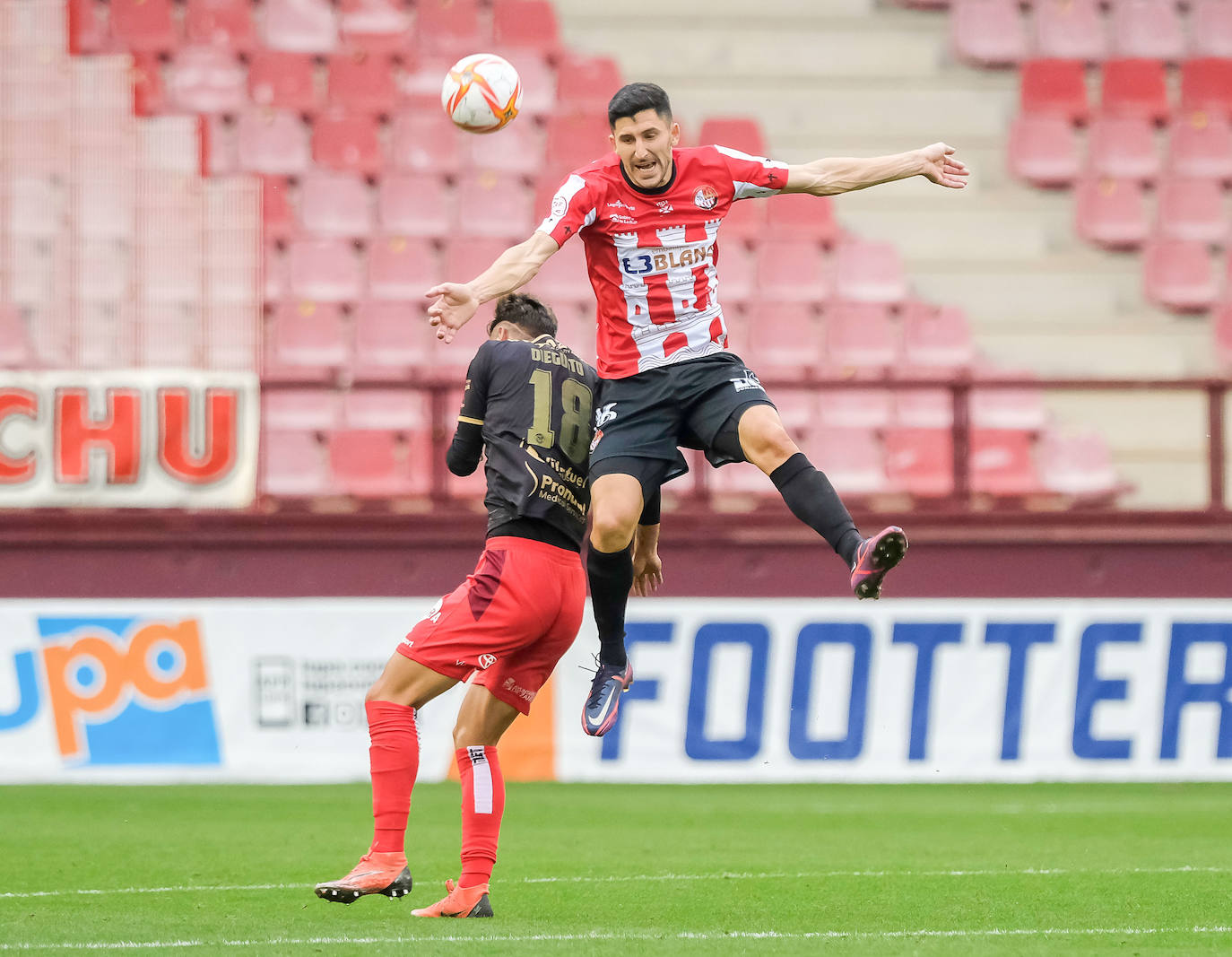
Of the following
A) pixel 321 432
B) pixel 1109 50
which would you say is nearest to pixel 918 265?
pixel 1109 50

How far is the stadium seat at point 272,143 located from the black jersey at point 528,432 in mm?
8139

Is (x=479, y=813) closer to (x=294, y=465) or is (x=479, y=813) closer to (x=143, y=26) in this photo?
(x=294, y=465)

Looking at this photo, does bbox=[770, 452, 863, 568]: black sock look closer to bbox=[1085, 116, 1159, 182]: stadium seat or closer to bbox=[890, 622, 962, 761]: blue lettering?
bbox=[890, 622, 962, 761]: blue lettering

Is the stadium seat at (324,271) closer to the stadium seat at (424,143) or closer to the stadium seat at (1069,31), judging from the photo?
the stadium seat at (424,143)

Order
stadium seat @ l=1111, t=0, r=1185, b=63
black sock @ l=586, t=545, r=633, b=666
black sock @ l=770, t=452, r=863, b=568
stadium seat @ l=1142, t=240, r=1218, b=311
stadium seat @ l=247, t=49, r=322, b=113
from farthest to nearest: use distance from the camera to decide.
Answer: stadium seat @ l=1111, t=0, r=1185, b=63 → stadium seat @ l=247, t=49, r=322, b=113 → stadium seat @ l=1142, t=240, r=1218, b=311 → black sock @ l=586, t=545, r=633, b=666 → black sock @ l=770, t=452, r=863, b=568

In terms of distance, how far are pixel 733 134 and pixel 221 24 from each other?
415 centimetres

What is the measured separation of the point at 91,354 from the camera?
11930mm

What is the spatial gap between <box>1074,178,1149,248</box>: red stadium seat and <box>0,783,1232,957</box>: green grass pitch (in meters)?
4.89

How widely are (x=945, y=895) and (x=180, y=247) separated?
8189 mm

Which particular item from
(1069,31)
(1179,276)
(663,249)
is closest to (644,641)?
(663,249)

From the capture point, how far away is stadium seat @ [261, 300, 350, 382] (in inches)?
491

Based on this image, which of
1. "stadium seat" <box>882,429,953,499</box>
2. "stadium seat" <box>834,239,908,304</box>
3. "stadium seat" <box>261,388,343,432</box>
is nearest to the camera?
"stadium seat" <box>882,429,953,499</box>

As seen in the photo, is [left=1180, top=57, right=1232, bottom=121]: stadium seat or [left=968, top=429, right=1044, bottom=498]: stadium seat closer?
[left=968, top=429, right=1044, bottom=498]: stadium seat

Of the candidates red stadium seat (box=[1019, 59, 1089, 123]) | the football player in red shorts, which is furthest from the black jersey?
red stadium seat (box=[1019, 59, 1089, 123])
